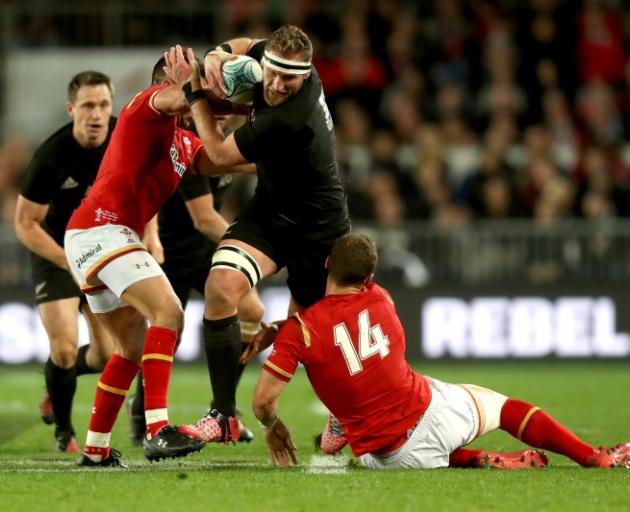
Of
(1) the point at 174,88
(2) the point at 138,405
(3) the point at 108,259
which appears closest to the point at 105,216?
(3) the point at 108,259

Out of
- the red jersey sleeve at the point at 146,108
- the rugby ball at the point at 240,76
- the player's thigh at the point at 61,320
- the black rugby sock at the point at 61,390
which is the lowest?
the black rugby sock at the point at 61,390

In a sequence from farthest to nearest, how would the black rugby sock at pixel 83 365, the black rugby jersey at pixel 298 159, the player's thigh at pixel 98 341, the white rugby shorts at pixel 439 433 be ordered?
the black rugby sock at pixel 83 365 < the player's thigh at pixel 98 341 < the black rugby jersey at pixel 298 159 < the white rugby shorts at pixel 439 433

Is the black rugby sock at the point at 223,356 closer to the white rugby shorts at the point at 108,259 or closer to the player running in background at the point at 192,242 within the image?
the white rugby shorts at the point at 108,259

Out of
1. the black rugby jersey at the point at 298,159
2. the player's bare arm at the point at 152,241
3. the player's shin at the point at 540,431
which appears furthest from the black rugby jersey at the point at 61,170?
the player's shin at the point at 540,431

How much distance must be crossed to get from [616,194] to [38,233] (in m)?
8.83

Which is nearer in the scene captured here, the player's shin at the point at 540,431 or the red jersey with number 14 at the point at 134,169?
the player's shin at the point at 540,431

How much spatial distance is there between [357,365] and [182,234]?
304 cm

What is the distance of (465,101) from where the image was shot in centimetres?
1730

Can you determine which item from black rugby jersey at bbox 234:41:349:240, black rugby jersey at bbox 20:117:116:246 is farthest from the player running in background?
black rugby jersey at bbox 234:41:349:240

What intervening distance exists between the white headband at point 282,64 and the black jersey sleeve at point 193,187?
200 centimetres

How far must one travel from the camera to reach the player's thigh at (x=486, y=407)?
7203mm

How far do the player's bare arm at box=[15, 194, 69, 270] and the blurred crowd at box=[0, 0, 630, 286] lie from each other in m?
6.88

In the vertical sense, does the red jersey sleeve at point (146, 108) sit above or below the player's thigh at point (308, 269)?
above

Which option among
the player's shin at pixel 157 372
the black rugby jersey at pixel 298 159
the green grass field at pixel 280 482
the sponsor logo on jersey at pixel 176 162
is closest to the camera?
the green grass field at pixel 280 482
